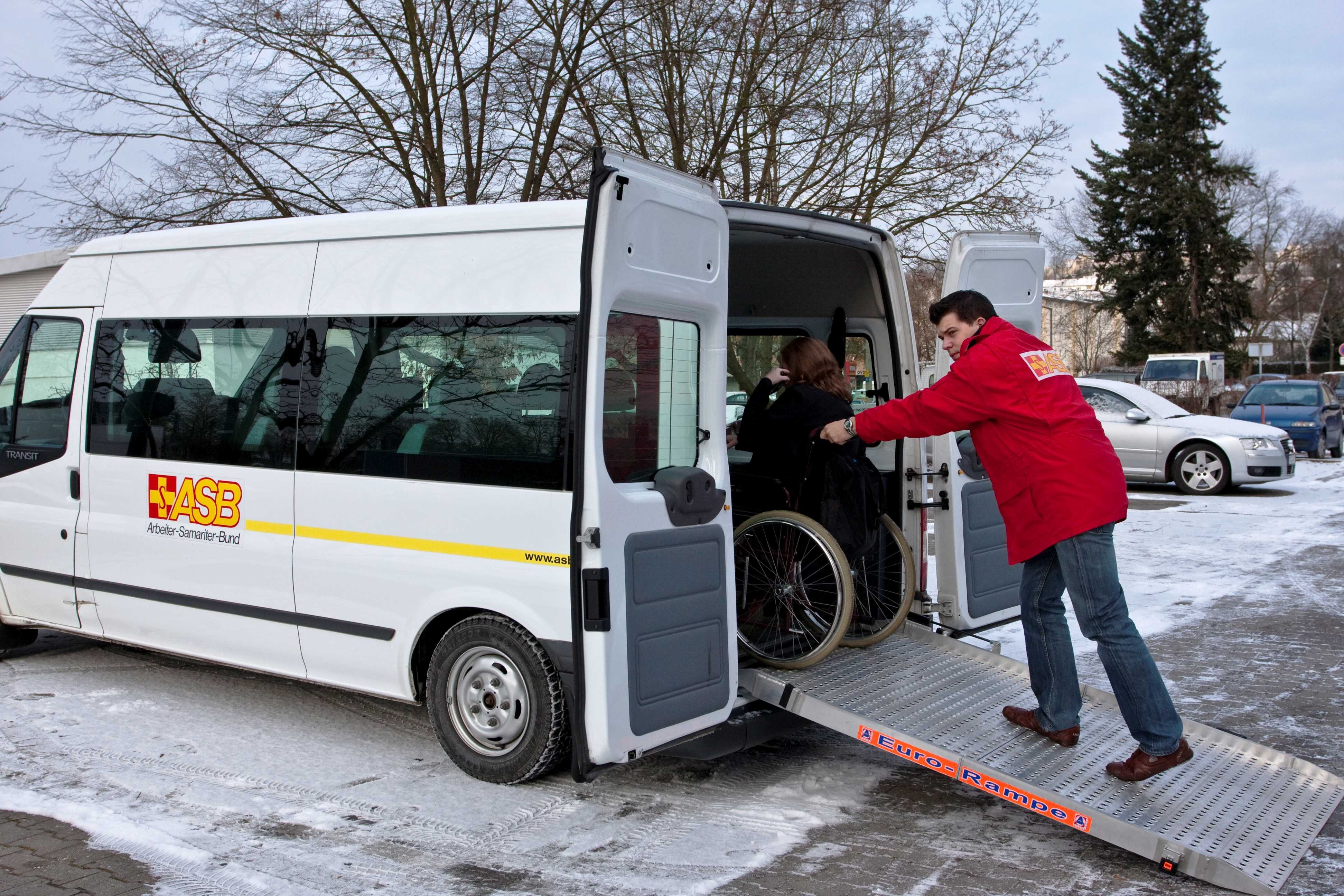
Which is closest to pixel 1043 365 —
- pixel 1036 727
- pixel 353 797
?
pixel 1036 727

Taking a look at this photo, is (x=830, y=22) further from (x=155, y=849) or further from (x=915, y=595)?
(x=155, y=849)

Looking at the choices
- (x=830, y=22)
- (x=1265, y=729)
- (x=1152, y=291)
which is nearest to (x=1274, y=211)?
(x=1152, y=291)

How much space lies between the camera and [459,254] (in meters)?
4.46

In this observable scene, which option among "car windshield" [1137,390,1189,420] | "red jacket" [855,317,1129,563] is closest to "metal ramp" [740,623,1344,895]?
"red jacket" [855,317,1129,563]

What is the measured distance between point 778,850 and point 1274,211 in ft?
210

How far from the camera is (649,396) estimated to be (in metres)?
4.26

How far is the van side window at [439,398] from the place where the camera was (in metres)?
4.20

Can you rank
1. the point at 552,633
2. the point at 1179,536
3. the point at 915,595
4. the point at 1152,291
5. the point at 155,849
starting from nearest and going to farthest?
the point at 155,849 < the point at 552,633 < the point at 915,595 < the point at 1179,536 < the point at 1152,291

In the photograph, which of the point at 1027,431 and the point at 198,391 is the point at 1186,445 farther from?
the point at 198,391

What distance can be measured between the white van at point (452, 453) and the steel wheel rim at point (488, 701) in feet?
0.04

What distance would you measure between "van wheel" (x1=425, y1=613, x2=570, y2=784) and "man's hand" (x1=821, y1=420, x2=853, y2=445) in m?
1.50

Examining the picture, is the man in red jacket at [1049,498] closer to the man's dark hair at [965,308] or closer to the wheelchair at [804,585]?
the man's dark hair at [965,308]

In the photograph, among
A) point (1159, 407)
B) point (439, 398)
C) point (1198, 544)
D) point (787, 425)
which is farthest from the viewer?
point (1159, 407)

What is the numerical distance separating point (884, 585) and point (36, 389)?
467 centimetres
